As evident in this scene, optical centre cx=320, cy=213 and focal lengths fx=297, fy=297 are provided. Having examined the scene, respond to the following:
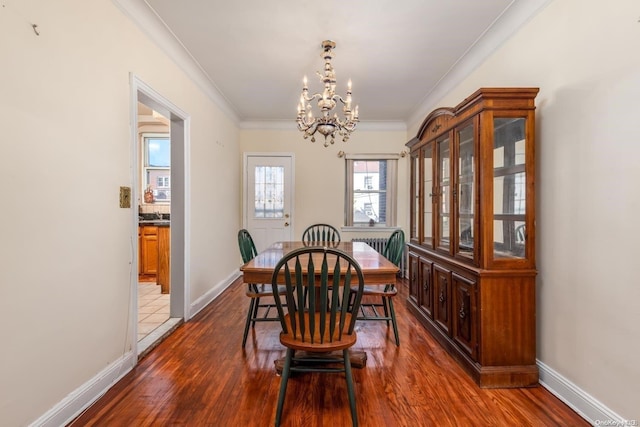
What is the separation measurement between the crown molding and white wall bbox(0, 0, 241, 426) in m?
0.09

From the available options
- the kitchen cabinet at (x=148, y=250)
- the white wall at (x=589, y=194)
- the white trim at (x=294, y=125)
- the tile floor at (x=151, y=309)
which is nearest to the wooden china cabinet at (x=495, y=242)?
the white wall at (x=589, y=194)

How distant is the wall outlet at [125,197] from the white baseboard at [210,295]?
4.70 ft

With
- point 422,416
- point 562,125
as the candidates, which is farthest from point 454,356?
point 562,125

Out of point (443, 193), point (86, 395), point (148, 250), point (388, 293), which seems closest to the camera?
A: point (86, 395)

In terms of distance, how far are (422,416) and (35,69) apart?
2616 millimetres

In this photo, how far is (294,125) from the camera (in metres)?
4.98

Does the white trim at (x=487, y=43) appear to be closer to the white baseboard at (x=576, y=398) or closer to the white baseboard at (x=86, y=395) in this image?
the white baseboard at (x=576, y=398)

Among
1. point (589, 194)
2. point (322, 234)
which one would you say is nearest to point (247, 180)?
point (322, 234)

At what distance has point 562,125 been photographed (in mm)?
1772

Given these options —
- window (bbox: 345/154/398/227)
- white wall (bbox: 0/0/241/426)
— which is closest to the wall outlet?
white wall (bbox: 0/0/241/426)

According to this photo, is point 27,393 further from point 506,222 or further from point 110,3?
point 506,222

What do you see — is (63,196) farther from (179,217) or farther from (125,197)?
(179,217)

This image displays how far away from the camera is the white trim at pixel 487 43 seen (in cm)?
204

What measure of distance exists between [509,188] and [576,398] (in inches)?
49.8
